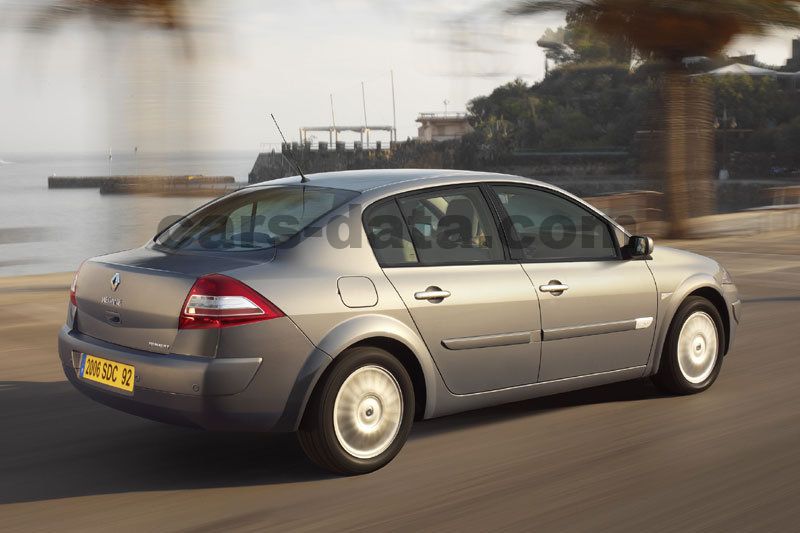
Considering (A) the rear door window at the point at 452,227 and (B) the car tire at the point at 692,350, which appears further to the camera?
(B) the car tire at the point at 692,350

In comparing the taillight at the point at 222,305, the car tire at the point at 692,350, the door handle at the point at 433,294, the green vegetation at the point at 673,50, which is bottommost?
the car tire at the point at 692,350

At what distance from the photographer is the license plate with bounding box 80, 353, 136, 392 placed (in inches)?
185

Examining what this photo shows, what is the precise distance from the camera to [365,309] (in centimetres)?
480

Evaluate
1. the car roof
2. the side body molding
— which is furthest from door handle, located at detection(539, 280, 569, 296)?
the side body molding

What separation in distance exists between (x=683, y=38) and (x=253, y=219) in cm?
1465

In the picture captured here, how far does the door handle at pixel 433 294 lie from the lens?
502cm

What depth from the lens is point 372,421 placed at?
484 centimetres

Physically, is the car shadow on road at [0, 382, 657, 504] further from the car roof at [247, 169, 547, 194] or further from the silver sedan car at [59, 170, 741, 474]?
the car roof at [247, 169, 547, 194]

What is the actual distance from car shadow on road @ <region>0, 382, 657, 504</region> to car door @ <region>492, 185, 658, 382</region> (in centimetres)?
48

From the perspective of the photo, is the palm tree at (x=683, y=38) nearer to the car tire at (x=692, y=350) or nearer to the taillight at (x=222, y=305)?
the car tire at (x=692, y=350)

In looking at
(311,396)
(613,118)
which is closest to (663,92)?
(311,396)

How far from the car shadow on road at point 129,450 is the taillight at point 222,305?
0.75 metres

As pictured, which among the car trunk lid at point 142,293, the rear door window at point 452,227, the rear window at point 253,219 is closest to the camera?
the car trunk lid at point 142,293

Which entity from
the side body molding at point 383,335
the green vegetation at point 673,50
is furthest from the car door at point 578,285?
the green vegetation at point 673,50
